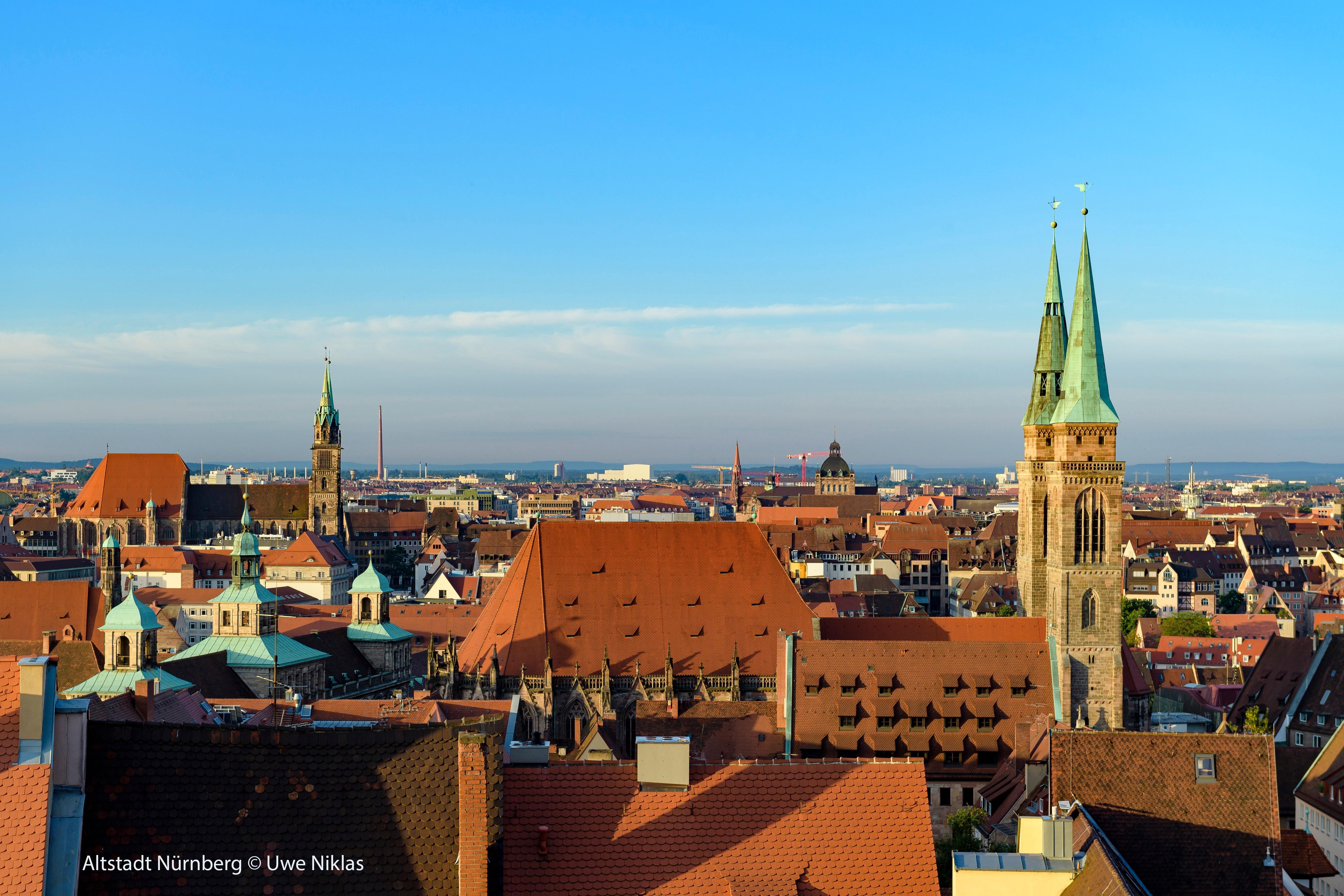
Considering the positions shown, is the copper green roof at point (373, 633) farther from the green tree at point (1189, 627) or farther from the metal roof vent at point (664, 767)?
the green tree at point (1189, 627)

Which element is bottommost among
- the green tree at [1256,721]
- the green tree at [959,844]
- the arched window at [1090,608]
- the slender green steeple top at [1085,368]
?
the green tree at [1256,721]

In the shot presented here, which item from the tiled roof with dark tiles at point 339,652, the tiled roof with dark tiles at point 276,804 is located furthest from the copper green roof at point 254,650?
the tiled roof with dark tiles at point 276,804

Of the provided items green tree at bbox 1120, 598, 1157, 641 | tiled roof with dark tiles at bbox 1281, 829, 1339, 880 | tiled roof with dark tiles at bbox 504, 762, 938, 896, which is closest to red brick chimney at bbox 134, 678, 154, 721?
tiled roof with dark tiles at bbox 504, 762, 938, 896

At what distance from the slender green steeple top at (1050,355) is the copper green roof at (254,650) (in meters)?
41.4

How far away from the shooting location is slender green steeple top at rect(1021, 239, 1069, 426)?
73.0m

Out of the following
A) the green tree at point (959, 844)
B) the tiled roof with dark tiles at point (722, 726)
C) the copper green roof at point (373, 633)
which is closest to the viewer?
the green tree at point (959, 844)

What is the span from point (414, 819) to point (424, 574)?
6007 inches

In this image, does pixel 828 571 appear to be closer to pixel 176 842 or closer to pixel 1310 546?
pixel 1310 546

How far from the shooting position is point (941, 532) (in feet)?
594

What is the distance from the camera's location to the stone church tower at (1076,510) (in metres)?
62.3

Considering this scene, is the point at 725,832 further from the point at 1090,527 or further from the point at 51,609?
the point at 51,609

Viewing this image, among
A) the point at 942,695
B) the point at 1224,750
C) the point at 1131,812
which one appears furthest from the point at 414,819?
the point at 942,695

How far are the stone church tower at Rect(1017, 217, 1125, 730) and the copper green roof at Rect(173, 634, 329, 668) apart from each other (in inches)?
1520

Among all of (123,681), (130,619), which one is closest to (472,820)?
(123,681)
